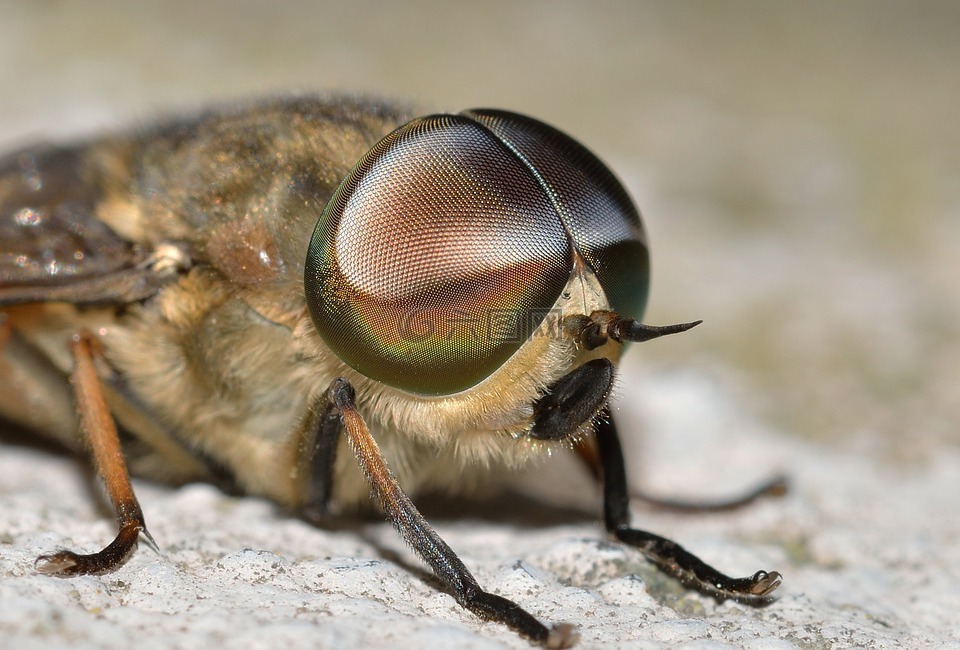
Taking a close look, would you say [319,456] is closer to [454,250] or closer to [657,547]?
[454,250]

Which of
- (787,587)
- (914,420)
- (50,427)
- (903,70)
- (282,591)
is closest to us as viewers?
(282,591)

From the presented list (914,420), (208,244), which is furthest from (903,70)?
(208,244)

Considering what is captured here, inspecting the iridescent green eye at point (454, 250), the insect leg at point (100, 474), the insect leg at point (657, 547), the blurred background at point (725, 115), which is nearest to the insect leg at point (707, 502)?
the insect leg at point (657, 547)

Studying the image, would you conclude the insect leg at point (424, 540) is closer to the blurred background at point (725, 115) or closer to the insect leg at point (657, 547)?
the insect leg at point (657, 547)

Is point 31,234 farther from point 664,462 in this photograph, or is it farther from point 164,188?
point 664,462

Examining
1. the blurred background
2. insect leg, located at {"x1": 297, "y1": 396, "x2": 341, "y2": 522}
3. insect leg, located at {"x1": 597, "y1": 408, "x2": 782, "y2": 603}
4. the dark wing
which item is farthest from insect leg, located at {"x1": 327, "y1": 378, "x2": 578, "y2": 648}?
the blurred background

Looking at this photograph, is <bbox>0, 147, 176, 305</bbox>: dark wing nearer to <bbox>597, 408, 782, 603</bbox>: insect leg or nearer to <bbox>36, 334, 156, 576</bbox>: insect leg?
<bbox>36, 334, 156, 576</bbox>: insect leg
